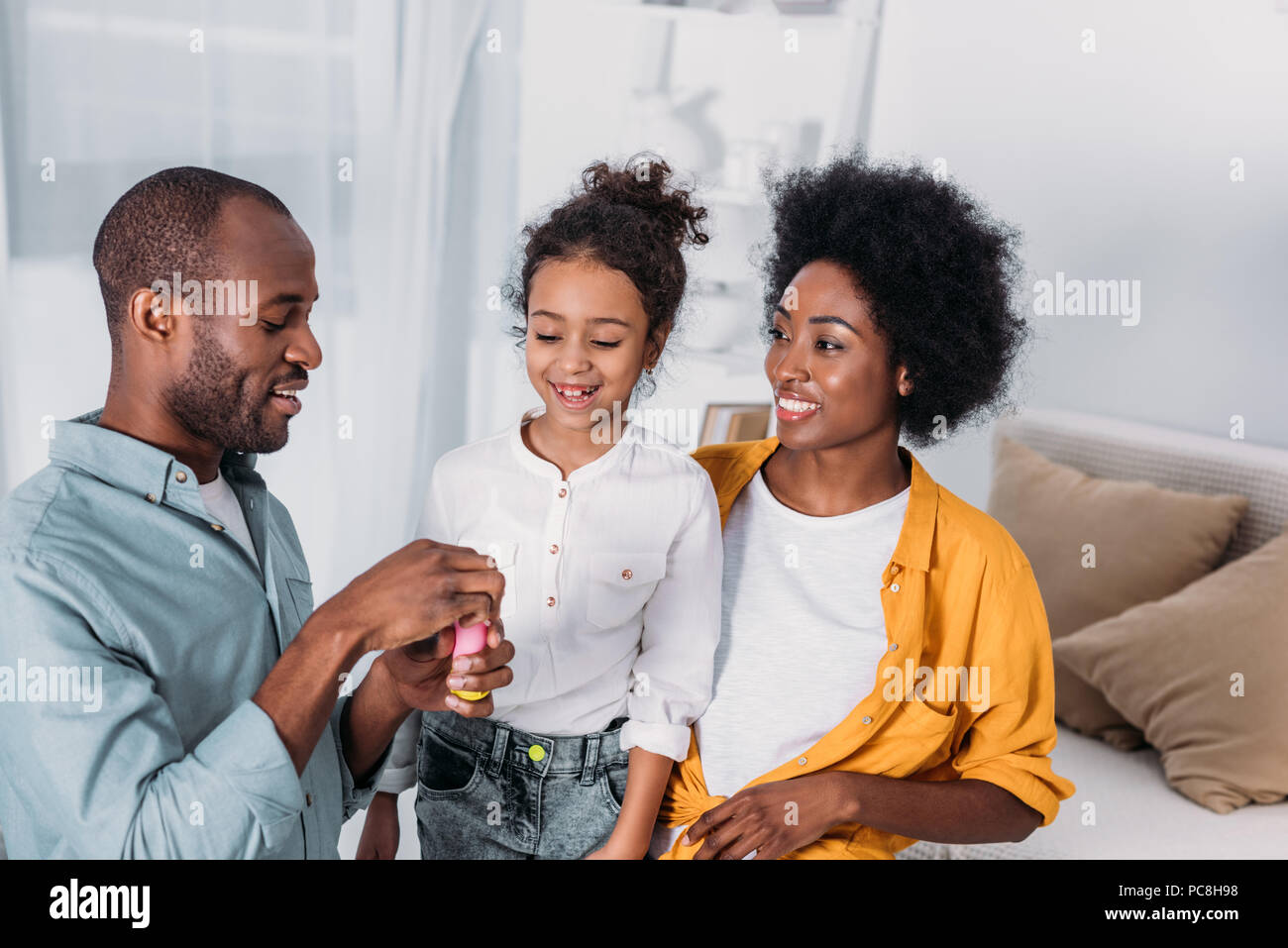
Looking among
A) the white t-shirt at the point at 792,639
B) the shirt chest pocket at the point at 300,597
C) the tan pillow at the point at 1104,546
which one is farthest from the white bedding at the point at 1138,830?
the shirt chest pocket at the point at 300,597

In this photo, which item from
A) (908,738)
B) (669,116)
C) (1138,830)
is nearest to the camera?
(908,738)

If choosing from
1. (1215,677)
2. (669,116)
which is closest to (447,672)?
(1215,677)

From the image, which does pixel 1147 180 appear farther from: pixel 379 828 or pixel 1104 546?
pixel 379 828

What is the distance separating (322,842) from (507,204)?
2.23 meters

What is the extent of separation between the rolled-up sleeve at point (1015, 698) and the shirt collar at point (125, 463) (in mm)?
1047

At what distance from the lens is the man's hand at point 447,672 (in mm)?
1158

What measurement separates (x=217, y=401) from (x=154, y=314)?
104mm

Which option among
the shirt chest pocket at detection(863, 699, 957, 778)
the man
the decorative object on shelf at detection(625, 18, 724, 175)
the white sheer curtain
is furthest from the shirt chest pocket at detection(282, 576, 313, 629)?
the decorative object on shelf at detection(625, 18, 724, 175)

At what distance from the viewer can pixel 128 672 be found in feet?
3.27

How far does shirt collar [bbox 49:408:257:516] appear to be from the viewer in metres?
1.09

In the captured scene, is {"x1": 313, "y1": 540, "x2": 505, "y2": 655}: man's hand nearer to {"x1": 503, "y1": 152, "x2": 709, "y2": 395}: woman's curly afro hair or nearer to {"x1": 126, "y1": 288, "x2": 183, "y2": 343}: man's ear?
{"x1": 126, "y1": 288, "x2": 183, "y2": 343}: man's ear

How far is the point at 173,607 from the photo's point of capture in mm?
1084

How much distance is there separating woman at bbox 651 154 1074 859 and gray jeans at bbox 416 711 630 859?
0.13m
